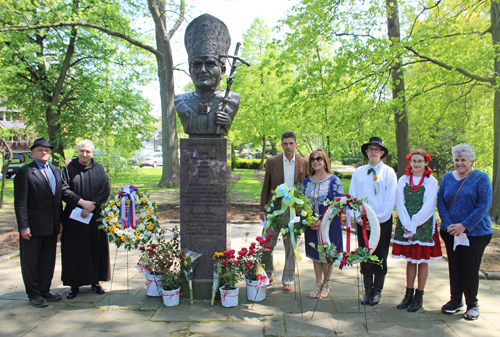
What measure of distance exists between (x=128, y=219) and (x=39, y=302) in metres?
1.46

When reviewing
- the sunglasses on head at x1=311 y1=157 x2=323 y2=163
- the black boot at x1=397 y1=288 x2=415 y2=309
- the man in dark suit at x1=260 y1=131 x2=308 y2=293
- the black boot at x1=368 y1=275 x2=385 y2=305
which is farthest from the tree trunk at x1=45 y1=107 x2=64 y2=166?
the black boot at x1=397 y1=288 x2=415 y2=309

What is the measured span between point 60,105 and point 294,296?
47.5ft

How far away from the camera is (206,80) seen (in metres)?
4.62

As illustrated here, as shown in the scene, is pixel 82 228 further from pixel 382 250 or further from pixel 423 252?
pixel 423 252

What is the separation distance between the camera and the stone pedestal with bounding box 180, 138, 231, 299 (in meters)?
4.55

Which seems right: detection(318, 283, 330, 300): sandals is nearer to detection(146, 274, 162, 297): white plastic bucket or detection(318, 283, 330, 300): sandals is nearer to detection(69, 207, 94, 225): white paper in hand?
detection(146, 274, 162, 297): white plastic bucket

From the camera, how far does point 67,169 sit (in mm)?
4727

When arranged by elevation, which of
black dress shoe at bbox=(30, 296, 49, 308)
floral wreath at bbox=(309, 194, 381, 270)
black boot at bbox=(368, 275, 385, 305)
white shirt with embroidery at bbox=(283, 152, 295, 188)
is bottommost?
black dress shoe at bbox=(30, 296, 49, 308)

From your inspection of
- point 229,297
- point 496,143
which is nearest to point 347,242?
point 229,297

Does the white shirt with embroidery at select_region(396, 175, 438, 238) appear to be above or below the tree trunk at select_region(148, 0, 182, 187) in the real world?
below

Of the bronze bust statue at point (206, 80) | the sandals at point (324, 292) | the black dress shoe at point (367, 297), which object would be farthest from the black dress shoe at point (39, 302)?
the black dress shoe at point (367, 297)

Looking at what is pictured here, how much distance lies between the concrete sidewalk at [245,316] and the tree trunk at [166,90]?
10.9 m

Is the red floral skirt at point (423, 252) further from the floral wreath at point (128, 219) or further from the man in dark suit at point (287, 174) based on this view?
the floral wreath at point (128, 219)

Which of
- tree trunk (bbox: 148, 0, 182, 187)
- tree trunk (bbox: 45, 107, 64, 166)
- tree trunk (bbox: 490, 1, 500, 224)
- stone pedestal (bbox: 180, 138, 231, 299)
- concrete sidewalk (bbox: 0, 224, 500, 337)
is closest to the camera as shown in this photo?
concrete sidewalk (bbox: 0, 224, 500, 337)
